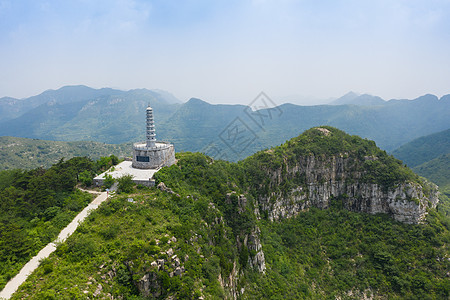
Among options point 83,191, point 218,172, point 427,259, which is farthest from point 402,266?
point 83,191

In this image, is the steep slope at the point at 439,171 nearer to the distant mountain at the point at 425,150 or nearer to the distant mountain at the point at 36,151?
the distant mountain at the point at 425,150

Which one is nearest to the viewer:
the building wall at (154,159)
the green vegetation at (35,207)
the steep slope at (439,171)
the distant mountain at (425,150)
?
the green vegetation at (35,207)

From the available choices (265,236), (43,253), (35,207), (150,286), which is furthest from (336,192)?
(35,207)

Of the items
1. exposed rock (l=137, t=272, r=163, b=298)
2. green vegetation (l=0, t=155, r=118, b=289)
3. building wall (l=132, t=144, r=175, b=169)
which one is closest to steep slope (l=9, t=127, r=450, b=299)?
exposed rock (l=137, t=272, r=163, b=298)

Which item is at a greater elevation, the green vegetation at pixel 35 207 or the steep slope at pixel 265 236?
the green vegetation at pixel 35 207

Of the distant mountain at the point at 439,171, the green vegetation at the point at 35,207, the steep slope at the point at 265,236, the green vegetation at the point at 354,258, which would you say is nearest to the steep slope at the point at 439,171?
the distant mountain at the point at 439,171

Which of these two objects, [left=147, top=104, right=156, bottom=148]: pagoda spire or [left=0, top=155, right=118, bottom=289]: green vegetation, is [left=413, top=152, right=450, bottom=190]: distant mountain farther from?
[left=0, top=155, right=118, bottom=289]: green vegetation

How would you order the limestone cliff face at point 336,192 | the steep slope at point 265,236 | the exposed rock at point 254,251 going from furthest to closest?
1. the limestone cliff face at point 336,192
2. the exposed rock at point 254,251
3. the steep slope at point 265,236

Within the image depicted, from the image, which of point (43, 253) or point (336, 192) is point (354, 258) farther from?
point (43, 253)
